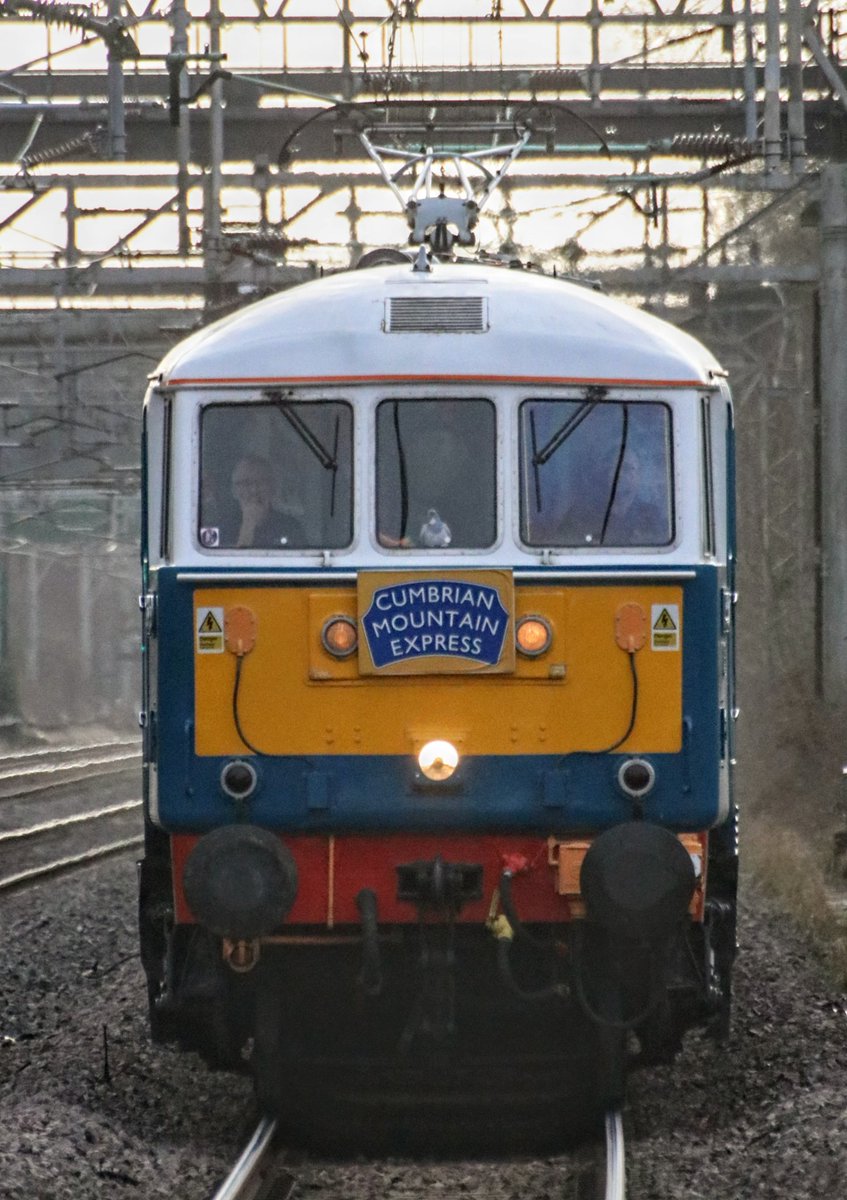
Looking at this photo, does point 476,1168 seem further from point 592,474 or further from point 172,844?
Result: point 592,474

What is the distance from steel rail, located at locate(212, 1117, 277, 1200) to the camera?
7070 mm

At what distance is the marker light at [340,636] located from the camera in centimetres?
768

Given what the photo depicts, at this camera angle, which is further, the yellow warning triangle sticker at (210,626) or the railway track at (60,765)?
the railway track at (60,765)

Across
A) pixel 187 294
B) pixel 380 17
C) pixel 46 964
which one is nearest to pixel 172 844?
pixel 46 964

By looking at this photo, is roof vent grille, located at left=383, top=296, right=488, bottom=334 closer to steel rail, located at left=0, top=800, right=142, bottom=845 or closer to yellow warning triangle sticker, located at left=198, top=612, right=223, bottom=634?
yellow warning triangle sticker, located at left=198, top=612, right=223, bottom=634

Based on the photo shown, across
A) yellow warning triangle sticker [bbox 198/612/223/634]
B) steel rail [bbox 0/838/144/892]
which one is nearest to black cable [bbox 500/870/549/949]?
yellow warning triangle sticker [bbox 198/612/223/634]

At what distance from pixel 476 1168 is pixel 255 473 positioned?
8.54 ft

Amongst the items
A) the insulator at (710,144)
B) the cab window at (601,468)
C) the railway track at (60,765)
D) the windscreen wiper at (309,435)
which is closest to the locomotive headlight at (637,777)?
the cab window at (601,468)

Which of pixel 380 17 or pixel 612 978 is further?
pixel 380 17

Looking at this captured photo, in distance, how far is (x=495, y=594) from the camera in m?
7.69

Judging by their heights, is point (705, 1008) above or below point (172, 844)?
below

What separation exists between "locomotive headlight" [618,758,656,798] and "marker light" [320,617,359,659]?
3.44 feet

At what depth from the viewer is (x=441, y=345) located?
7.97 m

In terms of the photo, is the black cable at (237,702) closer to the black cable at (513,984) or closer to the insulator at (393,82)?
the black cable at (513,984)
